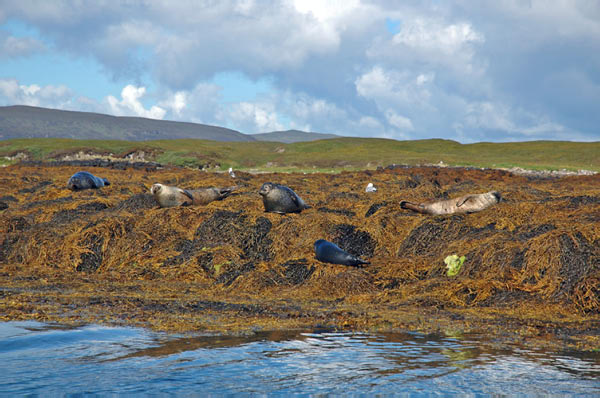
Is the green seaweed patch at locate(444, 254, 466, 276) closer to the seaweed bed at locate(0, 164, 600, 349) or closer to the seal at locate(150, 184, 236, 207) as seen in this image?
the seaweed bed at locate(0, 164, 600, 349)

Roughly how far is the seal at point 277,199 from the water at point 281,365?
7.93 m

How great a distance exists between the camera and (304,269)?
11.1 metres

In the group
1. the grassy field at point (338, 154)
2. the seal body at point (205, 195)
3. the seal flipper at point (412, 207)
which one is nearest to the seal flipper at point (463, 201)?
the seal flipper at point (412, 207)

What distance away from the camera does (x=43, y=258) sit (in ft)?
42.8

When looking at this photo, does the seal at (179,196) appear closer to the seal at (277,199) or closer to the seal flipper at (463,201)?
the seal at (277,199)

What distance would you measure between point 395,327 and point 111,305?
13.3 ft

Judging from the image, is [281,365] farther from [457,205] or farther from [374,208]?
[374,208]

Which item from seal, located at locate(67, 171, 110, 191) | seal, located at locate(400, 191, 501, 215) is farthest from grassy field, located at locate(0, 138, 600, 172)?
seal, located at locate(400, 191, 501, 215)

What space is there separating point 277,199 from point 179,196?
9.81 feet

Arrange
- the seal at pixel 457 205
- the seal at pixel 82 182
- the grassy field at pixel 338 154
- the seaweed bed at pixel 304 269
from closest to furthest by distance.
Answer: the seaweed bed at pixel 304 269 → the seal at pixel 457 205 → the seal at pixel 82 182 → the grassy field at pixel 338 154

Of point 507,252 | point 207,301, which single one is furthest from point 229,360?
point 507,252

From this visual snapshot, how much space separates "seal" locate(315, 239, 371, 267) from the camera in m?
11.1

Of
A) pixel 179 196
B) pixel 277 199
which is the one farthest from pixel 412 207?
pixel 179 196

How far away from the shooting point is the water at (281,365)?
509 centimetres
